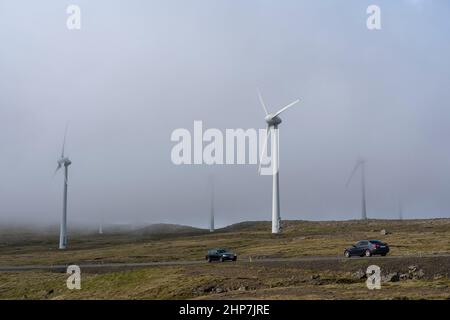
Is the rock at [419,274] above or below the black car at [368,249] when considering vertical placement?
below

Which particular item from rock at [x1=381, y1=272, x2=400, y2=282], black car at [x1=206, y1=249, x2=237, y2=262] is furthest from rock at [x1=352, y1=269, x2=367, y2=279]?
black car at [x1=206, y1=249, x2=237, y2=262]

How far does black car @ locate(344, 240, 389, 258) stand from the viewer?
6762cm

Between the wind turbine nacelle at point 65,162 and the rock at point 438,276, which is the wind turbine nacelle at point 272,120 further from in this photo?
the rock at point 438,276

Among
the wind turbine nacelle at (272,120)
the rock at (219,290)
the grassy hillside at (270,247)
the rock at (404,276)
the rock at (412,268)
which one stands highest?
the wind turbine nacelle at (272,120)

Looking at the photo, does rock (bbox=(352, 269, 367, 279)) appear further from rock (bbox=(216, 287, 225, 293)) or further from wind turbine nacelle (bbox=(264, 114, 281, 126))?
wind turbine nacelle (bbox=(264, 114, 281, 126))

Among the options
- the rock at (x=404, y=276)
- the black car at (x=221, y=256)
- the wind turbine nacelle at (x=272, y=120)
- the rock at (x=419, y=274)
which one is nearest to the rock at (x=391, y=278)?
the rock at (x=404, y=276)

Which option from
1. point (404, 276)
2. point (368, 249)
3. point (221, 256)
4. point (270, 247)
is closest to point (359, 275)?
point (404, 276)

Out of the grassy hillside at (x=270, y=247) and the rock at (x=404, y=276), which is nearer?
the rock at (x=404, y=276)

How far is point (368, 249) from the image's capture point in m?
67.9

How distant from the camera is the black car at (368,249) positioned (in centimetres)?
6762
